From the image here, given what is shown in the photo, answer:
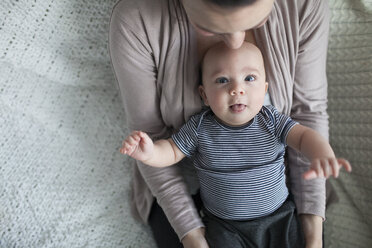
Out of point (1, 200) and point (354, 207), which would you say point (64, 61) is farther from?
point (354, 207)

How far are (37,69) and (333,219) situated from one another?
1.04 metres

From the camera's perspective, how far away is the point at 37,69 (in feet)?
3.62

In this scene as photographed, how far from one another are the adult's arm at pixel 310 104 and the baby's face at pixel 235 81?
14 centimetres

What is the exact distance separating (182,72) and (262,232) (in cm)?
46

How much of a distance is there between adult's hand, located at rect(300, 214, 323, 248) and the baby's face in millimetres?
349

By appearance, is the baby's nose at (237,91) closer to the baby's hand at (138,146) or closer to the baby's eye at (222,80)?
the baby's eye at (222,80)

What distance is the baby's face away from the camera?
91cm

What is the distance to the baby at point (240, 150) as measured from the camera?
0.93 m

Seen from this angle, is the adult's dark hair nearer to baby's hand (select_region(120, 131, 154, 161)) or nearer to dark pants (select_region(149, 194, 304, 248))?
baby's hand (select_region(120, 131, 154, 161))

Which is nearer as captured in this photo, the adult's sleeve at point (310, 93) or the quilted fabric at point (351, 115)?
the adult's sleeve at point (310, 93)

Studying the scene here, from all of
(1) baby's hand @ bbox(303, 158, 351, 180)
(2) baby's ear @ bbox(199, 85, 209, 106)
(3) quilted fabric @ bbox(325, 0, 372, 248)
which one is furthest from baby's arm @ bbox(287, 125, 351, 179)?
(3) quilted fabric @ bbox(325, 0, 372, 248)

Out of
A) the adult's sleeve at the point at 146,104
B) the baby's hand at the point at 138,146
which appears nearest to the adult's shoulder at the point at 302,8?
the adult's sleeve at the point at 146,104

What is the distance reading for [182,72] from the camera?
0.98m

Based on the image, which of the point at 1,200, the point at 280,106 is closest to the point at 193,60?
the point at 280,106
